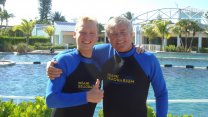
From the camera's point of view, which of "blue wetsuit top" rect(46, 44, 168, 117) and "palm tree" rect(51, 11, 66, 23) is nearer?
"blue wetsuit top" rect(46, 44, 168, 117)

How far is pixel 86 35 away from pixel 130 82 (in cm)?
54

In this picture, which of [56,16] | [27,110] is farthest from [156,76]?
[56,16]

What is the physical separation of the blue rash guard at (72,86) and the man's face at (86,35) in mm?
103

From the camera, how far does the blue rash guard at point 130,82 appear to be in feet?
9.63

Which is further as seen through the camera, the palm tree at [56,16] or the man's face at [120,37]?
the palm tree at [56,16]

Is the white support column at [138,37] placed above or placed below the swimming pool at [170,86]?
Result: above

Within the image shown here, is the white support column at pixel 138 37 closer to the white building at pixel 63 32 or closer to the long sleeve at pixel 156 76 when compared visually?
the white building at pixel 63 32

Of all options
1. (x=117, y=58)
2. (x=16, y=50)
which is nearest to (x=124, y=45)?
(x=117, y=58)

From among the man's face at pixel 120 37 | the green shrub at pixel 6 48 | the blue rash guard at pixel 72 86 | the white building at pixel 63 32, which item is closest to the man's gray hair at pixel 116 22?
the man's face at pixel 120 37

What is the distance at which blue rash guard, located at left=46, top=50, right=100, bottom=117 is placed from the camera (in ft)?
8.33

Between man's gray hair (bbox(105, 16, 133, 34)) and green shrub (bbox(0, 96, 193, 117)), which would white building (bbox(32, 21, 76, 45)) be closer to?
green shrub (bbox(0, 96, 193, 117))

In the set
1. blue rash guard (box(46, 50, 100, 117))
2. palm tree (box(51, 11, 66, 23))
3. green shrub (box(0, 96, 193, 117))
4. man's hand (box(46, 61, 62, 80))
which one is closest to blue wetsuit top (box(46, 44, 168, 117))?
blue rash guard (box(46, 50, 100, 117))

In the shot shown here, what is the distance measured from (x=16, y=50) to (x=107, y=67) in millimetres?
33965

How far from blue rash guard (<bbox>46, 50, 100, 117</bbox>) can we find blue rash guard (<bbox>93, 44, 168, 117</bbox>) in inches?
5.9
